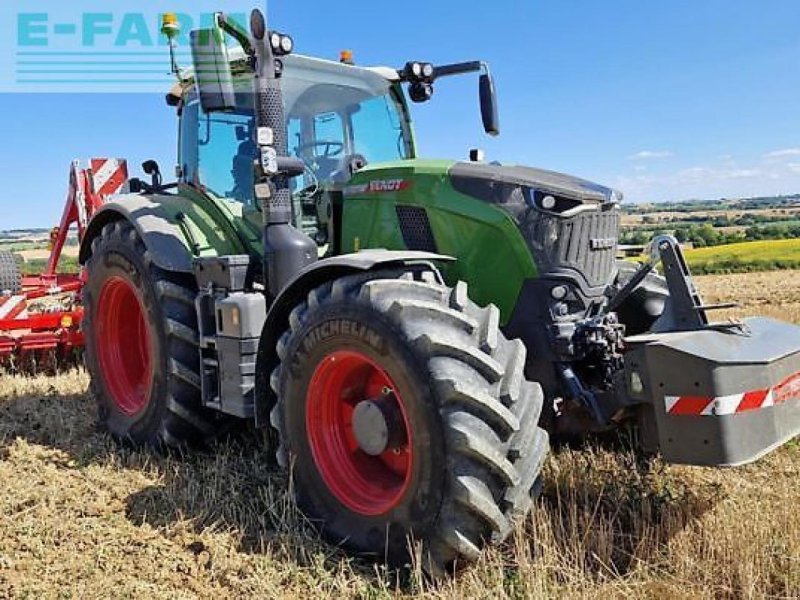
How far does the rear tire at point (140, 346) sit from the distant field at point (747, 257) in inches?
1082

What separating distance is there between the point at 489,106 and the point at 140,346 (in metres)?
3.24

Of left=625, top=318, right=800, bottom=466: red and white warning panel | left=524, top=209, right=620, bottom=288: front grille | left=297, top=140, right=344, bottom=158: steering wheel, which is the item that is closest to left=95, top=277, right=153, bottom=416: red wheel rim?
left=297, top=140, right=344, bottom=158: steering wheel

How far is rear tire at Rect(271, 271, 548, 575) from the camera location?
302cm

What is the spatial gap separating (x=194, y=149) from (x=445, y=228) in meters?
2.28

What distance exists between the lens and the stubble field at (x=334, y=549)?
3.04 metres

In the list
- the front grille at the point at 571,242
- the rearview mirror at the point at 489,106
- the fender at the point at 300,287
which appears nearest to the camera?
the fender at the point at 300,287

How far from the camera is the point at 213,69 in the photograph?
403cm

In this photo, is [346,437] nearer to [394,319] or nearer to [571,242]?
[394,319]

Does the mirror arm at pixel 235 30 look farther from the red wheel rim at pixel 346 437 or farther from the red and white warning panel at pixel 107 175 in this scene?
the red and white warning panel at pixel 107 175

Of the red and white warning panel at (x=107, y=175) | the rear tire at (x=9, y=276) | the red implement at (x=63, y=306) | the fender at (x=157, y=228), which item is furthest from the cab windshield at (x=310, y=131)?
the rear tire at (x=9, y=276)

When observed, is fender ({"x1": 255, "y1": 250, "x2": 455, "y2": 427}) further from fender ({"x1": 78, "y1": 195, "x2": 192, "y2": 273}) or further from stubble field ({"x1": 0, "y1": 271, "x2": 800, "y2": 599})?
Answer: fender ({"x1": 78, "y1": 195, "x2": 192, "y2": 273})

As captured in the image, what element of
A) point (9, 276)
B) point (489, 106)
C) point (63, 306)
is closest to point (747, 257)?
point (63, 306)

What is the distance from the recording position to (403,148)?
220 inches

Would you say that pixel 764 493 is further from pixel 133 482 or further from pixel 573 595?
pixel 133 482
